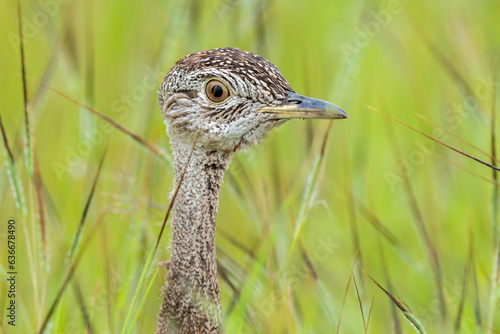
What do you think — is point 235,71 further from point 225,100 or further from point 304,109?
point 304,109

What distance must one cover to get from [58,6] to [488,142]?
131 inches

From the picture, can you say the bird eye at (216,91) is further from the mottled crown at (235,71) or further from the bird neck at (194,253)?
the bird neck at (194,253)

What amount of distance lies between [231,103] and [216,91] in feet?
0.27

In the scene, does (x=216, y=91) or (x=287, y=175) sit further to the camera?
(x=287, y=175)

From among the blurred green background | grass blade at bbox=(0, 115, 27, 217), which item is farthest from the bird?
grass blade at bbox=(0, 115, 27, 217)

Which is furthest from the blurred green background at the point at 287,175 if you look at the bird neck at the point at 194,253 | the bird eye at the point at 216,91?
the bird eye at the point at 216,91

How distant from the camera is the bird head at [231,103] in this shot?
9.87 feet

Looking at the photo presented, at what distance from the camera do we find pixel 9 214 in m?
4.71

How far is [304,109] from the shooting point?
301 centimetres

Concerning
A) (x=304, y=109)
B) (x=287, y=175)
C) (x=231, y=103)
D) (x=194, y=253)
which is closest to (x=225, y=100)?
(x=231, y=103)

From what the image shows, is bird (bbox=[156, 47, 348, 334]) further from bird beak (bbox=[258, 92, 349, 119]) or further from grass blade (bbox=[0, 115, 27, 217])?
grass blade (bbox=[0, 115, 27, 217])

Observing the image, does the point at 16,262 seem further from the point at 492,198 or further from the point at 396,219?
the point at 492,198

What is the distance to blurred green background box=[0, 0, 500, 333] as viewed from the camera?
340cm

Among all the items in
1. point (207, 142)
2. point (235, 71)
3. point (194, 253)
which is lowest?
point (194, 253)
